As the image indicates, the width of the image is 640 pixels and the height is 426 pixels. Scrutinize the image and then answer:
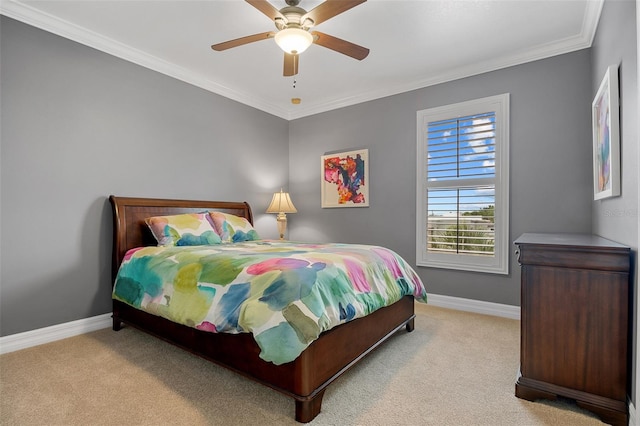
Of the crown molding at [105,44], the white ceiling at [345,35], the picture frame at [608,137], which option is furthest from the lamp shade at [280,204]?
the picture frame at [608,137]

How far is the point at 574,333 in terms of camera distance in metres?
1.64

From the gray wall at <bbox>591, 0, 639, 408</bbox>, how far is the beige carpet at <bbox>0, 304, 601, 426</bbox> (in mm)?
686

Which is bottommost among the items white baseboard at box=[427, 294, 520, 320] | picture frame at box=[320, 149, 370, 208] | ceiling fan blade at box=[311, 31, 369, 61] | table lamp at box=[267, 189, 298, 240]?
white baseboard at box=[427, 294, 520, 320]

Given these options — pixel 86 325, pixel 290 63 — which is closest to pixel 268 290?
pixel 290 63

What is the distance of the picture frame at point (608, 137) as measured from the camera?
185cm

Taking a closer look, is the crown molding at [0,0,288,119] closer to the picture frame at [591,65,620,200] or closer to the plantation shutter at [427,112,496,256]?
the plantation shutter at [427,112,496,256]

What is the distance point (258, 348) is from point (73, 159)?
7.61 ft

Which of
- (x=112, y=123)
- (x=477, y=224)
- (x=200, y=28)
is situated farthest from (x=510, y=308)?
(x=112, y=123)

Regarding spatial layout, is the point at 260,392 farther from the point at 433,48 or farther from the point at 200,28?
the point at 433,48

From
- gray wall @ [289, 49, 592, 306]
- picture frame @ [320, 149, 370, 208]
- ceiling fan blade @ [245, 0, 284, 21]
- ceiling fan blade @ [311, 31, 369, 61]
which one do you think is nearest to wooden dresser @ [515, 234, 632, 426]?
gray wall @ [289, 49, 592, 306]

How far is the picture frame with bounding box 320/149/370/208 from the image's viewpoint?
4113 millimetres

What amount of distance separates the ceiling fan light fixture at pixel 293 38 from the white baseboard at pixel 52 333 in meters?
2.76

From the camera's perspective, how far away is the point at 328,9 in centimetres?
199

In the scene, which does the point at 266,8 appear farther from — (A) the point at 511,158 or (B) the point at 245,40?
(A) the point at 511,158
